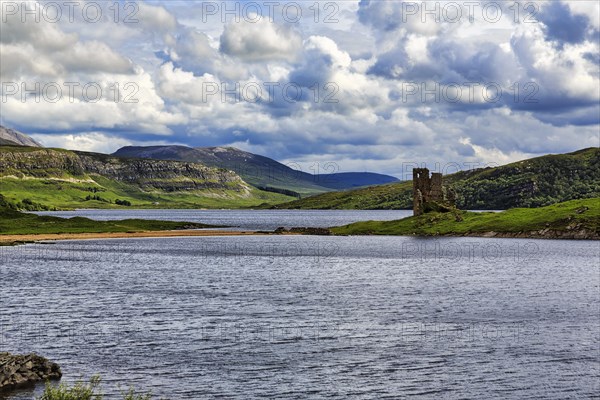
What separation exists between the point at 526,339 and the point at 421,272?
186 ft

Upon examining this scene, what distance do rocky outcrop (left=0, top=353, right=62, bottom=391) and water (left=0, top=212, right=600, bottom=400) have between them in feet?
4.27

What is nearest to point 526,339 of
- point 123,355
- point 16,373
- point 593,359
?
point 593,359

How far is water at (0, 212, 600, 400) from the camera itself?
45.2 metres

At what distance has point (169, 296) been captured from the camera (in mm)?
82500

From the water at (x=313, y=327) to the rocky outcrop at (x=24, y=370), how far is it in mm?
1302

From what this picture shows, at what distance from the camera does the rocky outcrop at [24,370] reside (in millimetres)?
42469

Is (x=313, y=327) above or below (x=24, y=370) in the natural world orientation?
below

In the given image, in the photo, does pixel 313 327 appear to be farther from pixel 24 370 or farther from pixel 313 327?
pixel 24 370

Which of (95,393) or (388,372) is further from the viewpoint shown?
(388,372)

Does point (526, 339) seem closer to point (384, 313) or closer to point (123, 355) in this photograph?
point (384, 313)

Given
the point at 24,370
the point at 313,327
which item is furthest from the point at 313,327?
the point at 24,370

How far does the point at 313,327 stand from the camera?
208 ft

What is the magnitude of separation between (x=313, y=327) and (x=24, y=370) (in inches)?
1063

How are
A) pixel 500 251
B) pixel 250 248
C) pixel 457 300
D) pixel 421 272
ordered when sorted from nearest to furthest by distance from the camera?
pixel 457 300 → pixel 421 272 → pixel 500 251 → pixel 250 248
